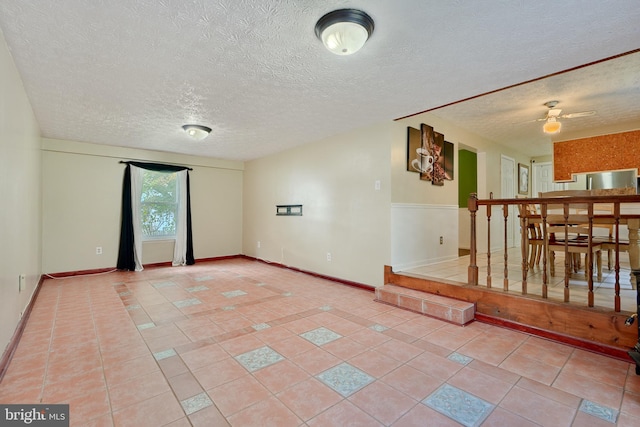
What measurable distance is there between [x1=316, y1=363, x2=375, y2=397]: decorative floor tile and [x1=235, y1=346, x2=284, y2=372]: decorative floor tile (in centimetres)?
41

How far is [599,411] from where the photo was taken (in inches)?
63.8

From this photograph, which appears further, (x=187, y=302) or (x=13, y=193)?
(x=187, y=302)

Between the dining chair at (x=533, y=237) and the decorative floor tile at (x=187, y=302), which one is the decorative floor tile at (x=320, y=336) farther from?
the dining chair at (x=533, y=237)

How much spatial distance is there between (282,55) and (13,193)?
2.50 meters

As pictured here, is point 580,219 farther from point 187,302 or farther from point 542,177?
point 542,177

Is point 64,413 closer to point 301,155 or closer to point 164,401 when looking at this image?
point 164,401

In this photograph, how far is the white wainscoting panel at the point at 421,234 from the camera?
3.91 metres

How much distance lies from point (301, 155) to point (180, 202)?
281 centimetres

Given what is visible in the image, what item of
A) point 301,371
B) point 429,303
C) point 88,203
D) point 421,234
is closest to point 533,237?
point 421,234

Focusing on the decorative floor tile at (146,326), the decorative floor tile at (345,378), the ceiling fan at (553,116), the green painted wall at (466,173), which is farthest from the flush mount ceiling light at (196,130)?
the green painted wall at (466,173)

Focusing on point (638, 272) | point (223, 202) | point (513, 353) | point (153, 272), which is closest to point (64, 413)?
point (513, 353)

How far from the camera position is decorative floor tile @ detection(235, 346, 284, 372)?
2102mm

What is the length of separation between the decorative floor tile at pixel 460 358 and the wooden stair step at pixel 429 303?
653 millimetres

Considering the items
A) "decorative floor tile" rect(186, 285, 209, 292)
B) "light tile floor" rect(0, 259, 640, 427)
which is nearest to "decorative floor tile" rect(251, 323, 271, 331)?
"light tile floor" rect(0, 259, 640, 427)
